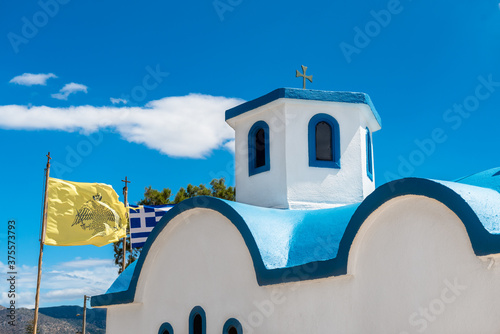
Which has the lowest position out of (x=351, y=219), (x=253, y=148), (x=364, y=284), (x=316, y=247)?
(x=364, y=284)

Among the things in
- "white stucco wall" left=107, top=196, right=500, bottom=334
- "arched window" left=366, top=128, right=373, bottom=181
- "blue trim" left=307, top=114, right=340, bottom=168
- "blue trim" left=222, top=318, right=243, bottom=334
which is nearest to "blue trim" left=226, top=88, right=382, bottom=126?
"blue trim" left=307, top=114, right=340, bottom=168

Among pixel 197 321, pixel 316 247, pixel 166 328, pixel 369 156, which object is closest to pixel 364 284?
pixel 316 247

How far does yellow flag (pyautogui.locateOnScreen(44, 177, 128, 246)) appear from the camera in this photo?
1347 centimetres

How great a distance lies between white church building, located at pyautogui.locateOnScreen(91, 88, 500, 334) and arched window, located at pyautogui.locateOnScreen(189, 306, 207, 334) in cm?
2

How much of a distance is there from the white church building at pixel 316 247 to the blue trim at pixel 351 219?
14 millimetres

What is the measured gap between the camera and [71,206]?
45.2ft

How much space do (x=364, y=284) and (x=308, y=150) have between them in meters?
3.72

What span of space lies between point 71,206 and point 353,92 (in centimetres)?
731

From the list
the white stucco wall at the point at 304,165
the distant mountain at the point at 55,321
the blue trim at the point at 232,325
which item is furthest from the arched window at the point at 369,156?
the distant mountain at the point at 55,321

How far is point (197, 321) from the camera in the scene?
28.0ft

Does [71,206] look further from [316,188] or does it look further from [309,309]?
[309,309]

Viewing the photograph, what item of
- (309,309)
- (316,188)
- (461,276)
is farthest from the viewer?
(316,188)

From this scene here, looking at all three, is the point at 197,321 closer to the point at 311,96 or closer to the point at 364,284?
the point at 364,284

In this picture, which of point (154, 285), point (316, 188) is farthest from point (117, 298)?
point (316, 188)
